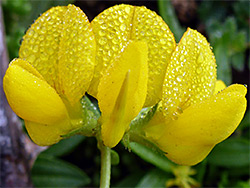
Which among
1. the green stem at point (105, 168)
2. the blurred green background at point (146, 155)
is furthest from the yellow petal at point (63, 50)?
the blurred green background at point (146, 155)

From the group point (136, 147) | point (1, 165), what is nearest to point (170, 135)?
point (136, 147)

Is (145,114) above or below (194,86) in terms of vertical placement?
below

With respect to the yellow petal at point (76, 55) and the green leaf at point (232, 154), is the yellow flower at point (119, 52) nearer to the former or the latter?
the yellow petal at point (76, 55)

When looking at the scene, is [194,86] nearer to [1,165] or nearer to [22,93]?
[22,93]

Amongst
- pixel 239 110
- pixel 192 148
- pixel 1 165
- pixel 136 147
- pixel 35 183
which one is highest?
pixel 239 110

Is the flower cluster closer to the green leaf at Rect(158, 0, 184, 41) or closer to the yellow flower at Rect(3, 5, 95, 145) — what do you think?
the yellow flower at Rect(3, 5, 95, 145)

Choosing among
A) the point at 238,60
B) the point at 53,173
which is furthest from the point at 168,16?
the point at 53,173

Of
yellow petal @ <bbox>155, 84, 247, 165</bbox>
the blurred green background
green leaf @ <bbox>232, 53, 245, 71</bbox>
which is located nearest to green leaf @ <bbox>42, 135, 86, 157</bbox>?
the blurred green background
